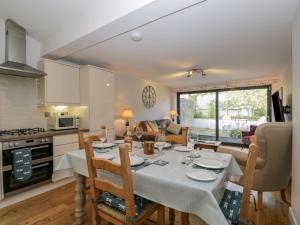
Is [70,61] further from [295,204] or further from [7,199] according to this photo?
[295,204]

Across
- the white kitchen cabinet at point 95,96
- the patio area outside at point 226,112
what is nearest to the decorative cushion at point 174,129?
the patio area outside at point 226,112

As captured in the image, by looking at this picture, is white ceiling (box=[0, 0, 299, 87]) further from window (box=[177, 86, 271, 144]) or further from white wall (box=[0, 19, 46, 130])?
window (box=[177, 86, 271, 144])

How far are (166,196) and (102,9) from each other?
2.00m

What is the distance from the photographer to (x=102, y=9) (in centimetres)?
189

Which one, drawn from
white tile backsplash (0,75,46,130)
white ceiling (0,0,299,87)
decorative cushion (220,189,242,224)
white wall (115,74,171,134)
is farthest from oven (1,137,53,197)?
decorative cushion (220,189,242,224)

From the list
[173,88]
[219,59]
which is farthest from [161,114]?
[219,59]

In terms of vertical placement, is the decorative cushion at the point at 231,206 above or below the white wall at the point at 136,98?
below

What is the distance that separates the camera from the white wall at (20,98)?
2.52 m

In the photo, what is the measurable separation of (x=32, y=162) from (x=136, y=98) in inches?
129

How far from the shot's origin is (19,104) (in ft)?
8.81

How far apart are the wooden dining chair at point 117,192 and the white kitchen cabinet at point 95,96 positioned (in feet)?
6.61

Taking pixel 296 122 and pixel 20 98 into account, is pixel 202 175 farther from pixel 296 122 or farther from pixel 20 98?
pixel 20 98

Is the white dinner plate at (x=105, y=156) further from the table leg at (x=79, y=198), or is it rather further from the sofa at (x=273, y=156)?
the sofa at (x=273, y=156)

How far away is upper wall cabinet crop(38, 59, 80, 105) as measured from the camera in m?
2.76
